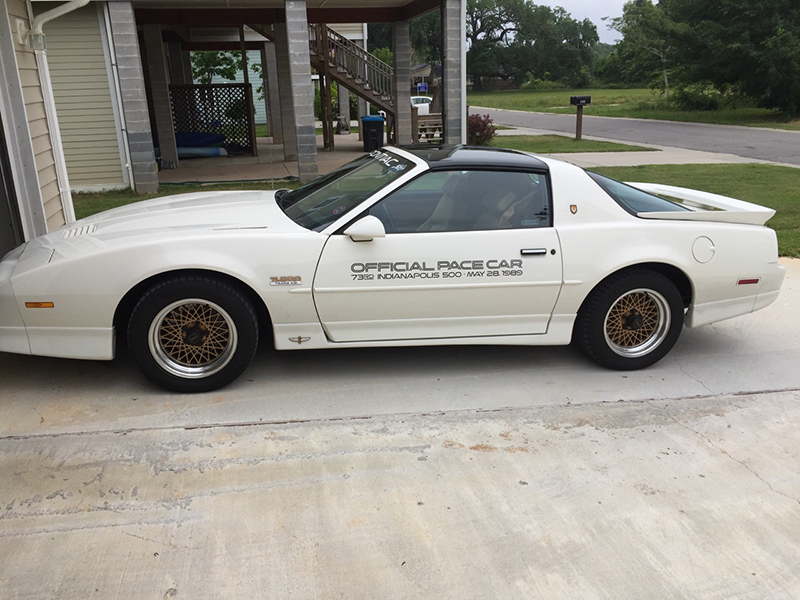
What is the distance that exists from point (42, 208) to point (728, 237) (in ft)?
18.0

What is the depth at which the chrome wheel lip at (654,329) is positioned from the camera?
462cm

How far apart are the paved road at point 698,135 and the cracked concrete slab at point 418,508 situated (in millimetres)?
13550

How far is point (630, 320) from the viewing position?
4680 mm

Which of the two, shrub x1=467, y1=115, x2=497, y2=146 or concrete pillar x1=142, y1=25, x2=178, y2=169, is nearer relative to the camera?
concrete pillar x1=142, y1=25, x2=178, y2=169

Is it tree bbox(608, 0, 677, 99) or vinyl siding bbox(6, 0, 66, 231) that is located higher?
tree bbox(608, 0, 677, 99)

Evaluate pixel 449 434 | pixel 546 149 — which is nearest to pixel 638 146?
pixel 546 149

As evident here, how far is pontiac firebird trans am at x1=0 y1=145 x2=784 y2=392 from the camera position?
13.4ft

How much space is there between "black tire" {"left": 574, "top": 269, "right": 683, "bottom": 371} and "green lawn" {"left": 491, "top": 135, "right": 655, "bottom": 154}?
12.6m

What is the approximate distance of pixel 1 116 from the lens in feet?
19.2

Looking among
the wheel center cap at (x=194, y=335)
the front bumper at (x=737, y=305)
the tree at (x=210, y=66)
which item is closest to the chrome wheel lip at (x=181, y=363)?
the wheel center cap at (x=194, y=335)

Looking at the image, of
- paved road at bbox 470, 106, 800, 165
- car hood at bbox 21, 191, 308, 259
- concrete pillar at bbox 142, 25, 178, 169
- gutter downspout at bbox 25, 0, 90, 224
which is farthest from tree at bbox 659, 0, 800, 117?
car hood at bbox 21, 191, 308, 259

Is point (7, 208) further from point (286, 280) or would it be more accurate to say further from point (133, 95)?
point (133, 95)

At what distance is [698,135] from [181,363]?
20854mm

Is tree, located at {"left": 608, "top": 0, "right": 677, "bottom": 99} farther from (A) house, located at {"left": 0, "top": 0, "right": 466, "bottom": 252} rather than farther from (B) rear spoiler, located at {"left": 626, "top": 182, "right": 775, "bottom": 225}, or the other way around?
(B) rear spoiler, located at {"left": 626, "top": 182, "right": 775, "bottom": 225}
